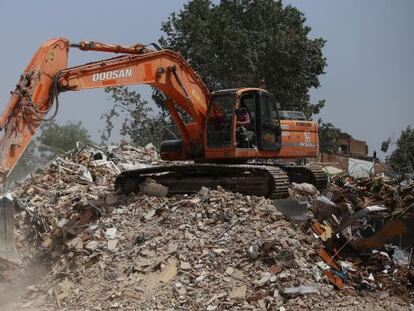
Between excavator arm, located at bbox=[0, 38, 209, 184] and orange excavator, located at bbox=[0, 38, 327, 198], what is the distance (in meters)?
0.01

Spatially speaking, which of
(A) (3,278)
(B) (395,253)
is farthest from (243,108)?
(A) (3,278)

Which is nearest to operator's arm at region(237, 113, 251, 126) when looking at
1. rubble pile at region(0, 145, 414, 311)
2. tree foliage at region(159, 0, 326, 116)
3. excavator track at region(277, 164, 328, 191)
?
excavator track at region(277, 164, 328, 191)

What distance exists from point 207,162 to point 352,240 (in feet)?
12.4

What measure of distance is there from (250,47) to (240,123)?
52.7 ft

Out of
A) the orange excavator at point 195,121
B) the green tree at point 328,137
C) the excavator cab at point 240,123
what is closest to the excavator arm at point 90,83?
the orange excavator at point 195,121

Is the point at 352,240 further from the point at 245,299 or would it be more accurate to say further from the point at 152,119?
the point at 152,119

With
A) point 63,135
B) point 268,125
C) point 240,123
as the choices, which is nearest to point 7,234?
point 240,123

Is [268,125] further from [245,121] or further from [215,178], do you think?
[215,178]

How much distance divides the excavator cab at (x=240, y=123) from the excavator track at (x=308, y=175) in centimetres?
89

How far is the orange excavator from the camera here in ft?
29.7

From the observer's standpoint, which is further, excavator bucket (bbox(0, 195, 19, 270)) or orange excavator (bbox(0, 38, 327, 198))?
excavator bucket (bbox(0, 195, 19, 270))

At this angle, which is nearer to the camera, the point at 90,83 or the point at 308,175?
the point at 90,83

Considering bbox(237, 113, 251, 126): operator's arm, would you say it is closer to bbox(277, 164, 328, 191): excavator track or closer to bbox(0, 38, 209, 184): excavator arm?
bbox(0, 38, 209, 184): excavator arm

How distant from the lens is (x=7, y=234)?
9.34 m
